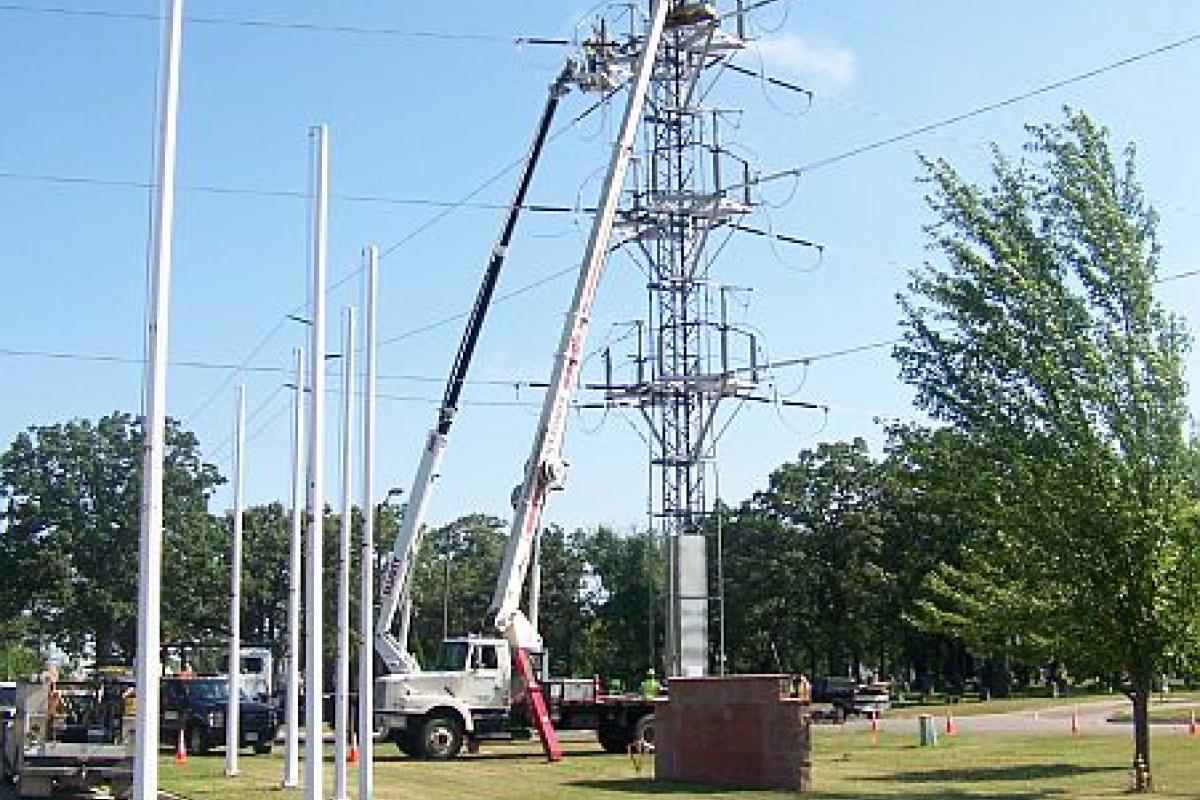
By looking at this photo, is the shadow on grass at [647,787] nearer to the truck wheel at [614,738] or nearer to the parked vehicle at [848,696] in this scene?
the truck wheel at [614,738]

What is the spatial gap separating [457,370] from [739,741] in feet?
46.0

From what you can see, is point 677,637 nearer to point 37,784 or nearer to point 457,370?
point 457,370

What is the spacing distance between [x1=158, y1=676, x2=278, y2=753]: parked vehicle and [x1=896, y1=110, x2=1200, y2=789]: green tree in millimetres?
21376

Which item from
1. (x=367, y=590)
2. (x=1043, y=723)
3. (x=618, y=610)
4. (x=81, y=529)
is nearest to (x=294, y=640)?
(x=367, y=590)

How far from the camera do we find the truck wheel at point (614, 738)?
3941 cm

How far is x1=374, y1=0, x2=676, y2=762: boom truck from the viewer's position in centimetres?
3675

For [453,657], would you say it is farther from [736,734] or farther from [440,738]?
[736,734]

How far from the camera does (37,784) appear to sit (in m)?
26.4

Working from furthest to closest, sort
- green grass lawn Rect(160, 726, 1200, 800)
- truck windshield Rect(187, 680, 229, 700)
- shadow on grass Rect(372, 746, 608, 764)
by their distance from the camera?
truck windshield Rect(187, 680, 229, 700)
shadow on grass Rect(372, 746, 608, 764)
green grass lawn Rect(160, 726, 1200, 800)

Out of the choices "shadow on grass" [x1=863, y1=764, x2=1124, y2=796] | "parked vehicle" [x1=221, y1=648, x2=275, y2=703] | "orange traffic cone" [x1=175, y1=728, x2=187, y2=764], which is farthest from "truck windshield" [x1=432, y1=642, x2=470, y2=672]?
Result: "parked vehicle" [x1=221, y1=648, x2=275, y2=703]

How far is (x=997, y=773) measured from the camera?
31.4m

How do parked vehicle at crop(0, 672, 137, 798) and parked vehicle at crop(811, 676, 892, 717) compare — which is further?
parked vehicle at crop(811, 676, 892, 717)

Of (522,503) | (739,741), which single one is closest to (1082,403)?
(739,741)

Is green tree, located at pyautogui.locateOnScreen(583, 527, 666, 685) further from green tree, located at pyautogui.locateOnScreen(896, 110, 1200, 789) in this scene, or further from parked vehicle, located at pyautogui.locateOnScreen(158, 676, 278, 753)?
green tree, located at pyautogui.locateOnScreen(896, 110, 1200, 789)
